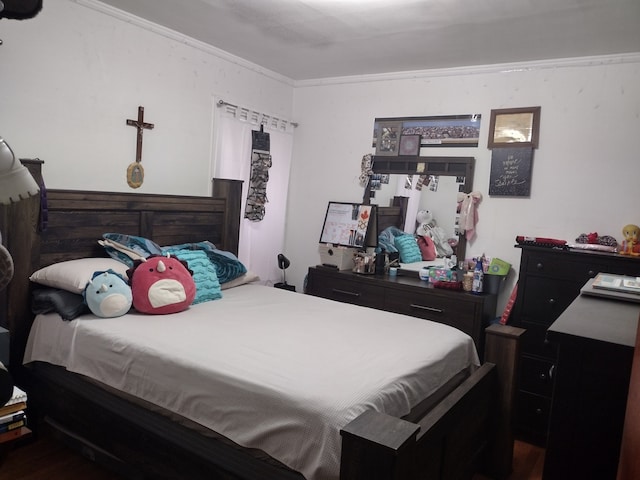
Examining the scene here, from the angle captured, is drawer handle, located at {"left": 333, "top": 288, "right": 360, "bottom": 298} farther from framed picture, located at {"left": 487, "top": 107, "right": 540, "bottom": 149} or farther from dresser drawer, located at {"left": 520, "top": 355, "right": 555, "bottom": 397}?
framed picture, located at {"left": 487, "top": 107, "right": 540, "bottom": 149}

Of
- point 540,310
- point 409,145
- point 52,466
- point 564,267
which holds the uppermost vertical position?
point 409,145

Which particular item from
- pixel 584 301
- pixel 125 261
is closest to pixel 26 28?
pixel 125 261

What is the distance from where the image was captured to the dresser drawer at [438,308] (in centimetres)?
316

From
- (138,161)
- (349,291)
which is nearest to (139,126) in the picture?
(138,161)

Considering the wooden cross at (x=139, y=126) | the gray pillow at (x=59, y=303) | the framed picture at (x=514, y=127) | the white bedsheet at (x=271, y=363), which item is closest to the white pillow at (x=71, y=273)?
the gray pillow at (x=59, y=303)

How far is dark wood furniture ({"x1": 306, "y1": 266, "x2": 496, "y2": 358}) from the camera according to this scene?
10.3 ft

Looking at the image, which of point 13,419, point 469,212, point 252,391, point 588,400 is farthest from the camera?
point 469,212

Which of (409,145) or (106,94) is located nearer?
(106,94)

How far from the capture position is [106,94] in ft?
9.57

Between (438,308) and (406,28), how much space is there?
5.79ft

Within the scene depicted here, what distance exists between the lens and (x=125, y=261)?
2.69 m

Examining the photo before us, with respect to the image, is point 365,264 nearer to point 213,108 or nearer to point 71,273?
point 213,108

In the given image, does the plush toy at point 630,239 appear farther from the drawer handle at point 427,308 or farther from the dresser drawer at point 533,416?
the drawer handle at point 427,308

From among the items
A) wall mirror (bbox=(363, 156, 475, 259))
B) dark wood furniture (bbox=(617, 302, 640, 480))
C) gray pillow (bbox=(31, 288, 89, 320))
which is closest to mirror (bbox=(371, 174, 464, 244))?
wall mirror (bbox=(363, 156, 475, 259))
